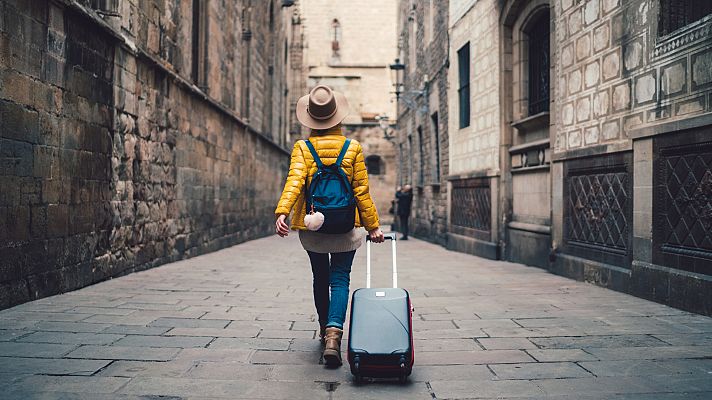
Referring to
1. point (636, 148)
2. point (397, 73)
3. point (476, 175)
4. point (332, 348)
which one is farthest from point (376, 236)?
point (397, 73)

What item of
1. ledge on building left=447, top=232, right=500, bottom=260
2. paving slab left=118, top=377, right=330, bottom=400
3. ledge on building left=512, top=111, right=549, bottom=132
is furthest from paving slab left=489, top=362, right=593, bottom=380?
ledge on building left=447, top=232, right=500, bottom=260

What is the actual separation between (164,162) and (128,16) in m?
2.34

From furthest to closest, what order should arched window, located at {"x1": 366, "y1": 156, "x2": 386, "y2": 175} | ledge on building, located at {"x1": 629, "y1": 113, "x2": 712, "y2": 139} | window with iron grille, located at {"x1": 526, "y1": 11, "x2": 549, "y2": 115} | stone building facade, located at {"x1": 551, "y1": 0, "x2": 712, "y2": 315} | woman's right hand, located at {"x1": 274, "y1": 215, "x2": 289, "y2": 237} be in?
1. arched window, located at {"x1": 366, "y1": 156, "x2": 386, "y2": 175}
2. window with iron grille, located at {"x1": 526, "y1": 11, "x2": 549, "y2": 115}
3. stone building facade, located at {"x1": 551, "y1": 0, "x2": 712, "y2": 315}
4. ledge on building, located at {"x1": 629, "y1": 113, "x2": 712, "y2": 139}
5. woman's right hand, located at {"x1": 274, "y1": 215, "x2": 289, "y2": 237}

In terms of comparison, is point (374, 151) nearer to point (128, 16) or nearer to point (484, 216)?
point (484, 216)

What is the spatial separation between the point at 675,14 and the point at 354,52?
103 feet

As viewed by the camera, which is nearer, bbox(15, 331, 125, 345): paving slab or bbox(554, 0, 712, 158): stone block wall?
bbox(15, 331, 125, 345): paving slab

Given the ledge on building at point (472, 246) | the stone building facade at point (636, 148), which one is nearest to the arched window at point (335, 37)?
the ledge on building at point (472, 246)

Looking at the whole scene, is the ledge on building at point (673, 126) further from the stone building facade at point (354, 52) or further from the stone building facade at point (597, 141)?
the stone building facade at point (354, 52)

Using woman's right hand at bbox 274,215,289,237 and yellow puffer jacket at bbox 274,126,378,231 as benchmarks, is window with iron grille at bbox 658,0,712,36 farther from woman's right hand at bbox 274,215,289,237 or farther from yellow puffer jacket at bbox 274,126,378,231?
woman's right hand at bbox 274,215,289,237

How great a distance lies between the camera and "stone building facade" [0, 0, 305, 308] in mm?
5410

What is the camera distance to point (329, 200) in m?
3.67

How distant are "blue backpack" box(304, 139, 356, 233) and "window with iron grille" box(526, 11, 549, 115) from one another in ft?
21.5

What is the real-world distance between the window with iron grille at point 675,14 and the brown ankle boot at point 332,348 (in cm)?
446

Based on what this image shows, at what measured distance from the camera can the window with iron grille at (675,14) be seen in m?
5.75
